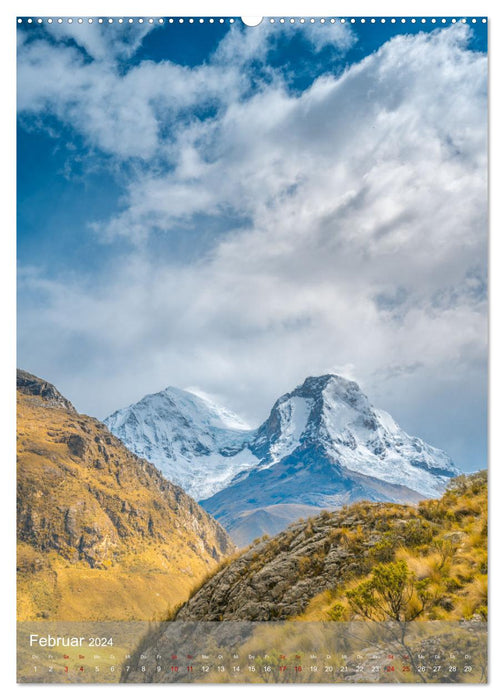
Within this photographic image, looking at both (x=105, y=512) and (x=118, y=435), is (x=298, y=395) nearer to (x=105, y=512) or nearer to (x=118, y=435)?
(x=118, y=435)

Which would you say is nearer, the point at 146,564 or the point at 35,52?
the point at 35,52

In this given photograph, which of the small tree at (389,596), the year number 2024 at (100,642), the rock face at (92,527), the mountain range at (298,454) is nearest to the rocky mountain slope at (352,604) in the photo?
the small tree at (389,596)

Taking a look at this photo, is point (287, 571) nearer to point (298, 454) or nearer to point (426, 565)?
point (426, 565)

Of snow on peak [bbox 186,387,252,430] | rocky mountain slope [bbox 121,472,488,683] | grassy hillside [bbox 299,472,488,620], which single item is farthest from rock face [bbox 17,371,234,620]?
grassy hillside [bbox 299,472,488,620]

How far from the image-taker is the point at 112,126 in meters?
9.88

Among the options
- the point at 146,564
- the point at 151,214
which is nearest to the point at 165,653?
the point at 151,214

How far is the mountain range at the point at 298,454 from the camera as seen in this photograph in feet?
37.2

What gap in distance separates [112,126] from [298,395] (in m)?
6.65

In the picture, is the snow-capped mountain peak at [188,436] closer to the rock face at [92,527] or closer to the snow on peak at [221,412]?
the snow on peak at [221,412]

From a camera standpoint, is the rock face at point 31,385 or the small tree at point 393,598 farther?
the rock face at point 31,385

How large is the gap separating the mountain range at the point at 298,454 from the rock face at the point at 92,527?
2.25 m

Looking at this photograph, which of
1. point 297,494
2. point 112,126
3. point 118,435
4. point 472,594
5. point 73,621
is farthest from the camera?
point 118,435

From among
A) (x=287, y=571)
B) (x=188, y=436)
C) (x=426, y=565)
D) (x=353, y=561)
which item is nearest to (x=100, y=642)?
(x=287, y=571)
